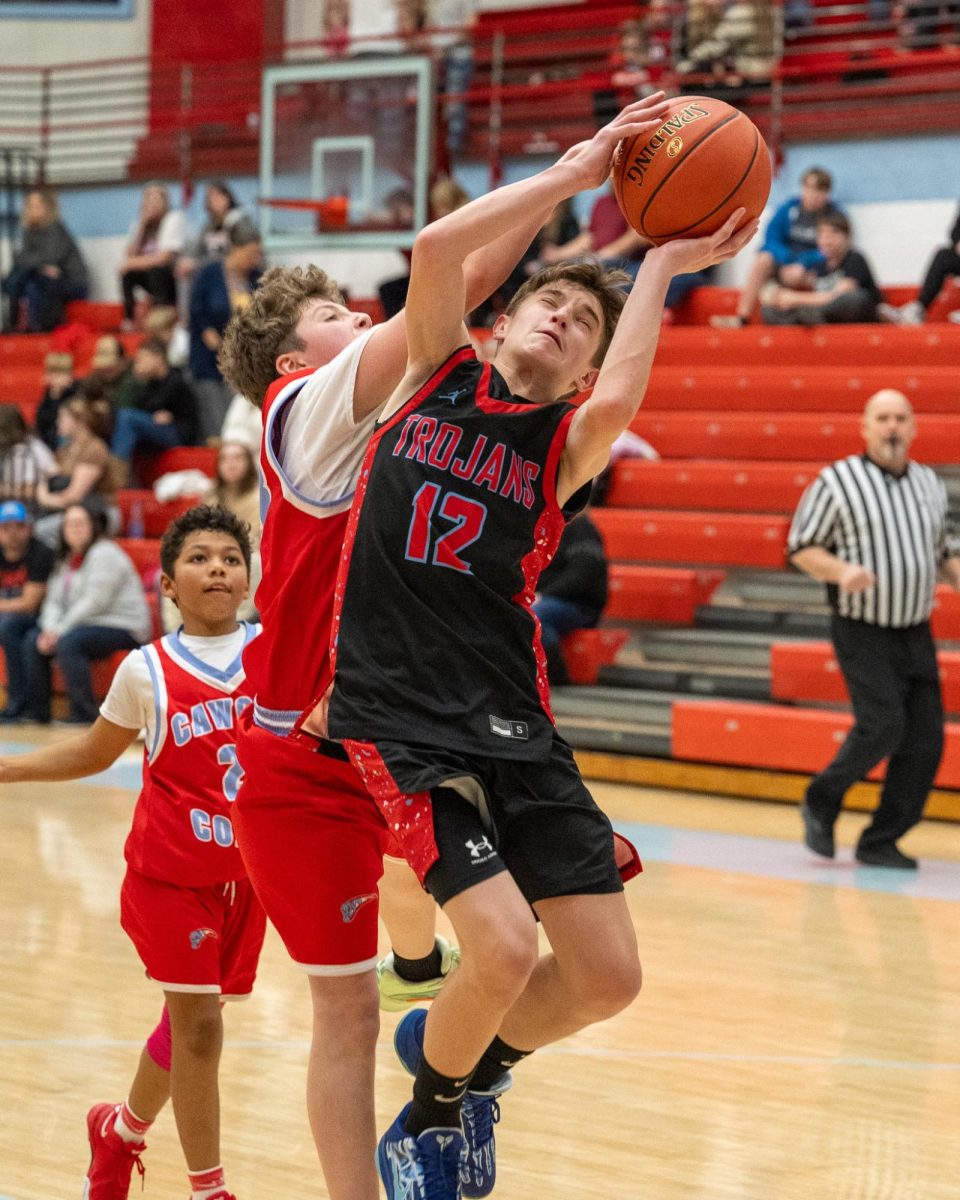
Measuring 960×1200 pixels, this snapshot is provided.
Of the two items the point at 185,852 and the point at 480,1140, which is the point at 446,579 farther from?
the point at 480,1140

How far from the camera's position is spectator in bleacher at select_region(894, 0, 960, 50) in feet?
40.2

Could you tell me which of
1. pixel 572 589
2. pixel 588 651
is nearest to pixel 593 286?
pixel 572 589

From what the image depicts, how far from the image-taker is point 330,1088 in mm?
2988

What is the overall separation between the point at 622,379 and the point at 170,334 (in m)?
11.1

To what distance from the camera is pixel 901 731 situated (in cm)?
718

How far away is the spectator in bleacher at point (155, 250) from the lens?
14.6m

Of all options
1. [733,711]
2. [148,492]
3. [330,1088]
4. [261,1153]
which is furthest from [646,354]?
[148,492]

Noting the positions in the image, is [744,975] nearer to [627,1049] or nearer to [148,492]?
[627,1049]

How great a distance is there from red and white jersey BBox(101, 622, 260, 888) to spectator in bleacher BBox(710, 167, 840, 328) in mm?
8712

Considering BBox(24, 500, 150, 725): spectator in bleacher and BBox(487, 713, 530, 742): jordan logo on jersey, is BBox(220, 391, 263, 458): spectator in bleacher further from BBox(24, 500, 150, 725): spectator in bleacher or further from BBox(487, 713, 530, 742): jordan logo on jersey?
BBox(487, 713, 530, 742): jordan logo on jersey

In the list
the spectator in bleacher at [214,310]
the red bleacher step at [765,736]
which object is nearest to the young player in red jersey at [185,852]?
the red bleacher step at [765,736]

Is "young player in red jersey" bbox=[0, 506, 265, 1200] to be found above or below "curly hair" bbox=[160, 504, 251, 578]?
below

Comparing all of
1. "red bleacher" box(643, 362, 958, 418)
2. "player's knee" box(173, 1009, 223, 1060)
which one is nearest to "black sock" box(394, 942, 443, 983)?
"player's knee" box(173, 1009, 223, 1060)

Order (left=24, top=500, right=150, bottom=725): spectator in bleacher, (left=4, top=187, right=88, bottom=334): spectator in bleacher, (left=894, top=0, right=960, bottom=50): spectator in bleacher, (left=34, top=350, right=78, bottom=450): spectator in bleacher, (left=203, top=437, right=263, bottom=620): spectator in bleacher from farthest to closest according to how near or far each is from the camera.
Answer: (left=4, top=187, right=88, bottom=334): spectator in bleacher < (left=34, top=350, right=78, bottom=450): spectator in bleacher < (left=894, top=0, right=960, bottom=50): spectator in bleacher < (left=24, top=500, right=150, bottom=725): spectator in bleacher < (left=203, top=437, right=263, bottom=620): spectator in bleacher
